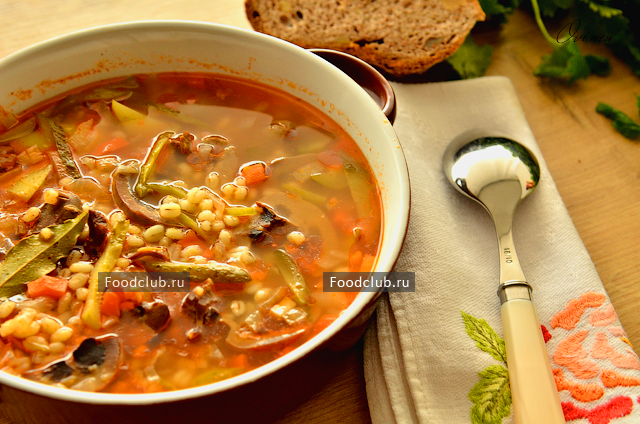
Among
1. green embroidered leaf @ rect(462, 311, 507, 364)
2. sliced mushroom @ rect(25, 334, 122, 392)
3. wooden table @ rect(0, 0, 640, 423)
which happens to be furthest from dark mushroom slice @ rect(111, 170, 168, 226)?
green embroidered leaf @ rect(462, 311, 507, 364)

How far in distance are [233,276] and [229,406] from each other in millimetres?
451

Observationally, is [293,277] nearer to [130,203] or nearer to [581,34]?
[130,203]

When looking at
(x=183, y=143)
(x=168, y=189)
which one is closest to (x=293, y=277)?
(x=168, y=189)

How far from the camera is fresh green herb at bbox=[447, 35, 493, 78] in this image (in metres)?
2.70

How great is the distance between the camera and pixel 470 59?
272 cm


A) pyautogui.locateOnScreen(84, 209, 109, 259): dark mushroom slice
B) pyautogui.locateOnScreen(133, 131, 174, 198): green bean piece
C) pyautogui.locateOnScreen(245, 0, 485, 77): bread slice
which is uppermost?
pyautogui.locateOnScreen(245, 0, 485, 77): bread slice

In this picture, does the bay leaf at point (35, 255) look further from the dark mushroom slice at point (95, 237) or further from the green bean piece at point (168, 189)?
the green bean piece at point (168, 189)

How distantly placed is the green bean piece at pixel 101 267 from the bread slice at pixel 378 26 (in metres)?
1.38

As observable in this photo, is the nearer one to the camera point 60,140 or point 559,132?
point 60,140

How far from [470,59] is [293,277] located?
5.43 ft

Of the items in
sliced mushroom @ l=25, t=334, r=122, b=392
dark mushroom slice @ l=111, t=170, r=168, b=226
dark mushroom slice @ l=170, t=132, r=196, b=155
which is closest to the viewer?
sliced mushroom @ l=25, t=334, r=122, b=392

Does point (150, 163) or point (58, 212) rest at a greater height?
point (150, 163)

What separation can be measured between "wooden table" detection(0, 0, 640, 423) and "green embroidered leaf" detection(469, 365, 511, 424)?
349 millimetres

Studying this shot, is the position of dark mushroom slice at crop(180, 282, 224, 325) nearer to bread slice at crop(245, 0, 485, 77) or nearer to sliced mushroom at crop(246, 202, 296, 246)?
sliced mushroom at crop(246, 202, 296, 246)
